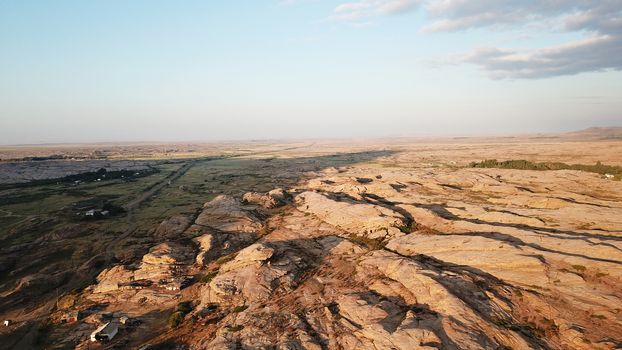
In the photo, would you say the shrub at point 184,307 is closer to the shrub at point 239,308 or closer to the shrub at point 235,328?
the shrub at point 239,308

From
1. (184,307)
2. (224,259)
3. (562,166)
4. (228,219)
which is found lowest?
(184,307)

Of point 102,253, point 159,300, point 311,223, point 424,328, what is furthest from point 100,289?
point 424,328

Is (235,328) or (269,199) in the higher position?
(269,199)

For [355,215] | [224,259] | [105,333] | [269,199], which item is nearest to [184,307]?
[105,333]

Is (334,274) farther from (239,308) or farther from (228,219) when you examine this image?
(228,219)

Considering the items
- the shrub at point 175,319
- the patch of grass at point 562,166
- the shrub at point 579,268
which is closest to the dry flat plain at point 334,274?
the shrub at point 175,319

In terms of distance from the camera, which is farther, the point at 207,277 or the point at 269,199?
the point at 269,199

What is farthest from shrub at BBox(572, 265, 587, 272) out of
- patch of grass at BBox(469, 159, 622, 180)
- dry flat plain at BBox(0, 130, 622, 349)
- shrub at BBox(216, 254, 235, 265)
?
patch of grass at BBox(469, 159, 622, 180)
